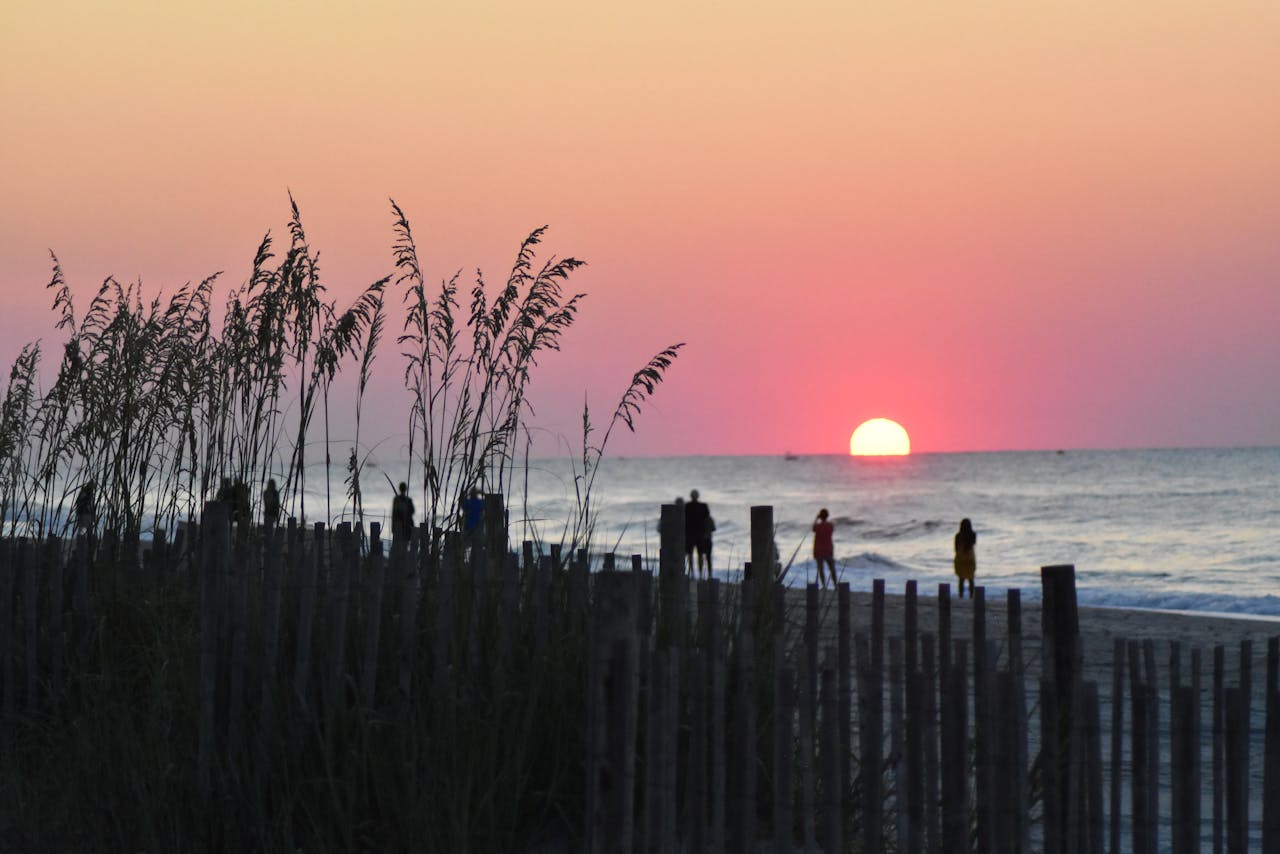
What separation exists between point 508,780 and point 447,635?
52 centimetres

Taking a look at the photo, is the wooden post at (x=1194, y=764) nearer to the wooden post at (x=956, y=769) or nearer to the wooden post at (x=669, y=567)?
the wooden post at (x=956, y=769)

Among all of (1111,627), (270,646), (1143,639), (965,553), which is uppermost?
(270,646)

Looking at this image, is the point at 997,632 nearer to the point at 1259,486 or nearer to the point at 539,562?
the point at 539,562

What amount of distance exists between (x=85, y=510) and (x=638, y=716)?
386 cm

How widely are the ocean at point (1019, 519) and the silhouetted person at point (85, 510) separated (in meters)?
2.42

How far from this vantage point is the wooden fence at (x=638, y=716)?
3684 millimetres

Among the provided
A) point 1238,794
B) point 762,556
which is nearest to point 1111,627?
point 762,556

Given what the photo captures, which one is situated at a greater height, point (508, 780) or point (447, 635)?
point (447, 635)

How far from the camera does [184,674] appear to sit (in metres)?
4.81

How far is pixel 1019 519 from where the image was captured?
2491 inches

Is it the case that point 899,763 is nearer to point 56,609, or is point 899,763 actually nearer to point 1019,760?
point 1019,760

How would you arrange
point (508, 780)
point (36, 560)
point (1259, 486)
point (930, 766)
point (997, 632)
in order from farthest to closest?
1. point (1259, 486)
2. point (997, 632)
3. point (36, 560)
4. point (508, 780)
5. point (930, 766)

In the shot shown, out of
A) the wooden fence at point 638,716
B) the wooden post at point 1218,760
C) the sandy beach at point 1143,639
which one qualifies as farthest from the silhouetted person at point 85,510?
the wooden post at point 1218,760

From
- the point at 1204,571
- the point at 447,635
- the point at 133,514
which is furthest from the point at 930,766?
the point at 1204,571
